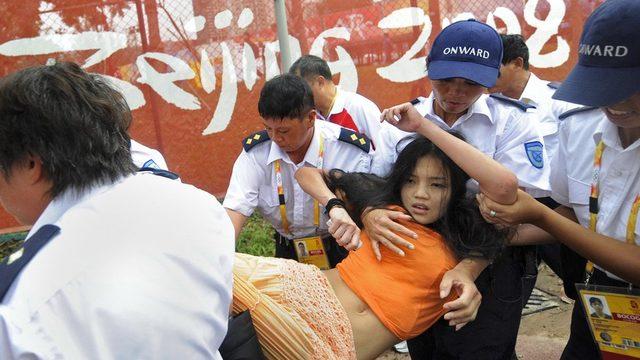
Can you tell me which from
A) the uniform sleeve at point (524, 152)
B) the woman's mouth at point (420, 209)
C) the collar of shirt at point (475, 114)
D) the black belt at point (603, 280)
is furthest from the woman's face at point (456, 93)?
the black belt at point (603, 280)

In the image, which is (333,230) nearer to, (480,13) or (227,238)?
(227,238)

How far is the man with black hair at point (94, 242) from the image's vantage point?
2.77 ft

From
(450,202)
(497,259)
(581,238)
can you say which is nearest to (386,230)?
(450,202)

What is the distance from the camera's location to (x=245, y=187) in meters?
2.43

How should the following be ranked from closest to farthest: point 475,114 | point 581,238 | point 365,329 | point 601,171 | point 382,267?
point 581,238 < point 601,171 < point 365,329 < point 382,267 < point 475,114

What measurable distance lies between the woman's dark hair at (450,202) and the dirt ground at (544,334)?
1417mm

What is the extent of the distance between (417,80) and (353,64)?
0.56m

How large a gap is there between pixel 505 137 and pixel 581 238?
620 mm

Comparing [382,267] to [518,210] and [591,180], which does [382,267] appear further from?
[591,180]

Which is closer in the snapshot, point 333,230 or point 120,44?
point 333,230

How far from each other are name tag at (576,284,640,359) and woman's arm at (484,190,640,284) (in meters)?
0.11

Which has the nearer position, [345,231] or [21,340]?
[21,340]

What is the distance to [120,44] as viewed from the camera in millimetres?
4414

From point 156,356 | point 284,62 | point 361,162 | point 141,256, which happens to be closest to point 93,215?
point 141,256
